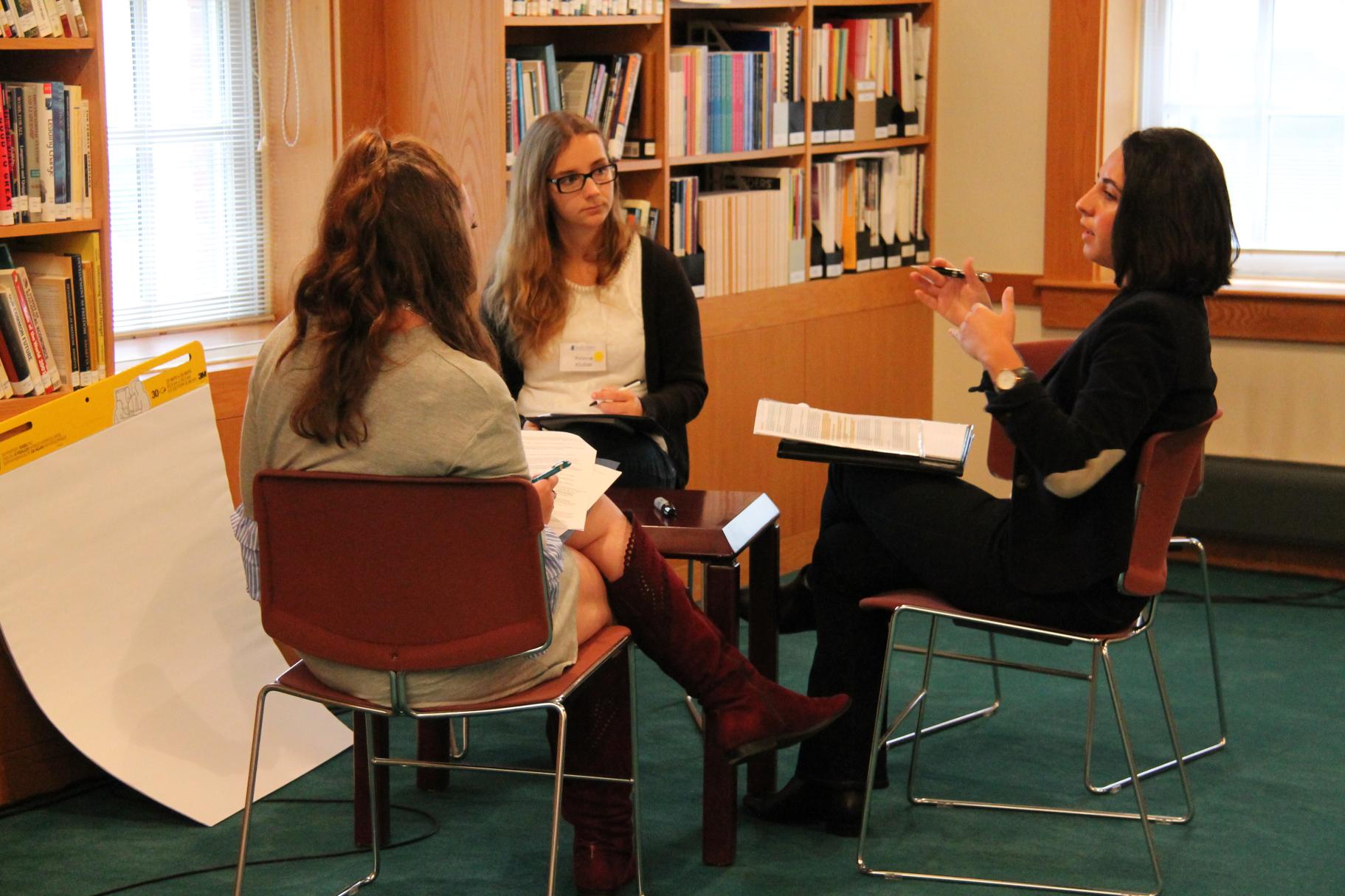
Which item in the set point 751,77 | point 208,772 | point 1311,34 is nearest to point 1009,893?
point 208,772

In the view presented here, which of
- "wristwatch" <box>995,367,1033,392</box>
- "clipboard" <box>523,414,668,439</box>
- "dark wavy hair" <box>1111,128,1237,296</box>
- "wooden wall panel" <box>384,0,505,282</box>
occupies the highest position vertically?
"wooden wall panel" <box>384,0,505,282</box>

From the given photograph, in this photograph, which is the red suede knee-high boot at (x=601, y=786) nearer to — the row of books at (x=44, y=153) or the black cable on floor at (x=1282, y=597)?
the row of books at (x=44, y=153)

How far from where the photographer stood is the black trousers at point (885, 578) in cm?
258

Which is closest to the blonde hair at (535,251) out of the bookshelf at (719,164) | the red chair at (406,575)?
the bookshelf at (719,164)

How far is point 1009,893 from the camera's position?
261 cm

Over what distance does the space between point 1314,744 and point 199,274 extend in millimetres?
A: 2744

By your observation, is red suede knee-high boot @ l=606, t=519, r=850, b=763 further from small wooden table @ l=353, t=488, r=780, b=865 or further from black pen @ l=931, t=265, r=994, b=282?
black pen @ l=931, t=265, r=994, b=282

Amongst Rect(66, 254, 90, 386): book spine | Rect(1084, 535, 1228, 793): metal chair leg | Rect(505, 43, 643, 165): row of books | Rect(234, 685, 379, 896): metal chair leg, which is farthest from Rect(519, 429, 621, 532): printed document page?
Rect(505, 43, 643, 165): row of books

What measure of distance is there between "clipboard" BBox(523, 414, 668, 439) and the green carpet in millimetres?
661

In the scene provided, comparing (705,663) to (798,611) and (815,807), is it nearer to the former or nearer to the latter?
(815,807)

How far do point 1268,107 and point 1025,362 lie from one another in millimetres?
2067

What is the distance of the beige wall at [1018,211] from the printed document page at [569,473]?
2.78 metres

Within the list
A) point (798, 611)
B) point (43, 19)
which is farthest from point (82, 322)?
point (798, 611)

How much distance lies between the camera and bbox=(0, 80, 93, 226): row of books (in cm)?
287
